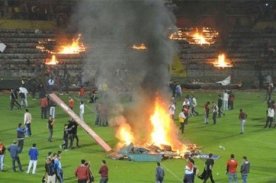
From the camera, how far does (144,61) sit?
46.3 metres

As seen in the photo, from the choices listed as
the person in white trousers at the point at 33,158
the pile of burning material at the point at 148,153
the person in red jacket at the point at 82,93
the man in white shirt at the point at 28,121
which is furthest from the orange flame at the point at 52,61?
the person in white trousers at the point at 33,158

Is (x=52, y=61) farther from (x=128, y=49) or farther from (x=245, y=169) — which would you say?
(x=245, y=169)

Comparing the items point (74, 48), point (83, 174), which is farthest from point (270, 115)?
point (74, 48)

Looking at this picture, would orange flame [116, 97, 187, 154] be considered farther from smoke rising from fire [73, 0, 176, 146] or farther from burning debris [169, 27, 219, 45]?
burning debris [169, 27, 219, 45]

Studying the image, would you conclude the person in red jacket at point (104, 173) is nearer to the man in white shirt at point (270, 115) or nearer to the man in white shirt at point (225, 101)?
the man in white shirt at point (270, 115)

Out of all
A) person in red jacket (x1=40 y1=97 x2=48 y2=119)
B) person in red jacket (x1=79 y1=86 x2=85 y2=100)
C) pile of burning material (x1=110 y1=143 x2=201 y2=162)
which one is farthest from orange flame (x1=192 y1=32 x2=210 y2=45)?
pile of burning material (x1=110 y1=143 x2=201 y2=162)

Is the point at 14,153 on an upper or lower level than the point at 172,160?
upper

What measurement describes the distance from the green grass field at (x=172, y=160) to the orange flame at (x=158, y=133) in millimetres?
926

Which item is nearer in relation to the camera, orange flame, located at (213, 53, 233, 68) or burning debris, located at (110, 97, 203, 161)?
burning debris, located at (110, 97, 203, 161)

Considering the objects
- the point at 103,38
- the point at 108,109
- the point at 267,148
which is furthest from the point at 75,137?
the point at 103,38

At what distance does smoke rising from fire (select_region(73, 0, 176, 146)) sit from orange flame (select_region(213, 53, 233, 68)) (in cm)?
1244

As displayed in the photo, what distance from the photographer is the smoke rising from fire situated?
143 ft

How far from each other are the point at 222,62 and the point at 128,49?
18.3 metres

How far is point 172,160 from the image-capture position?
37.9 meters
